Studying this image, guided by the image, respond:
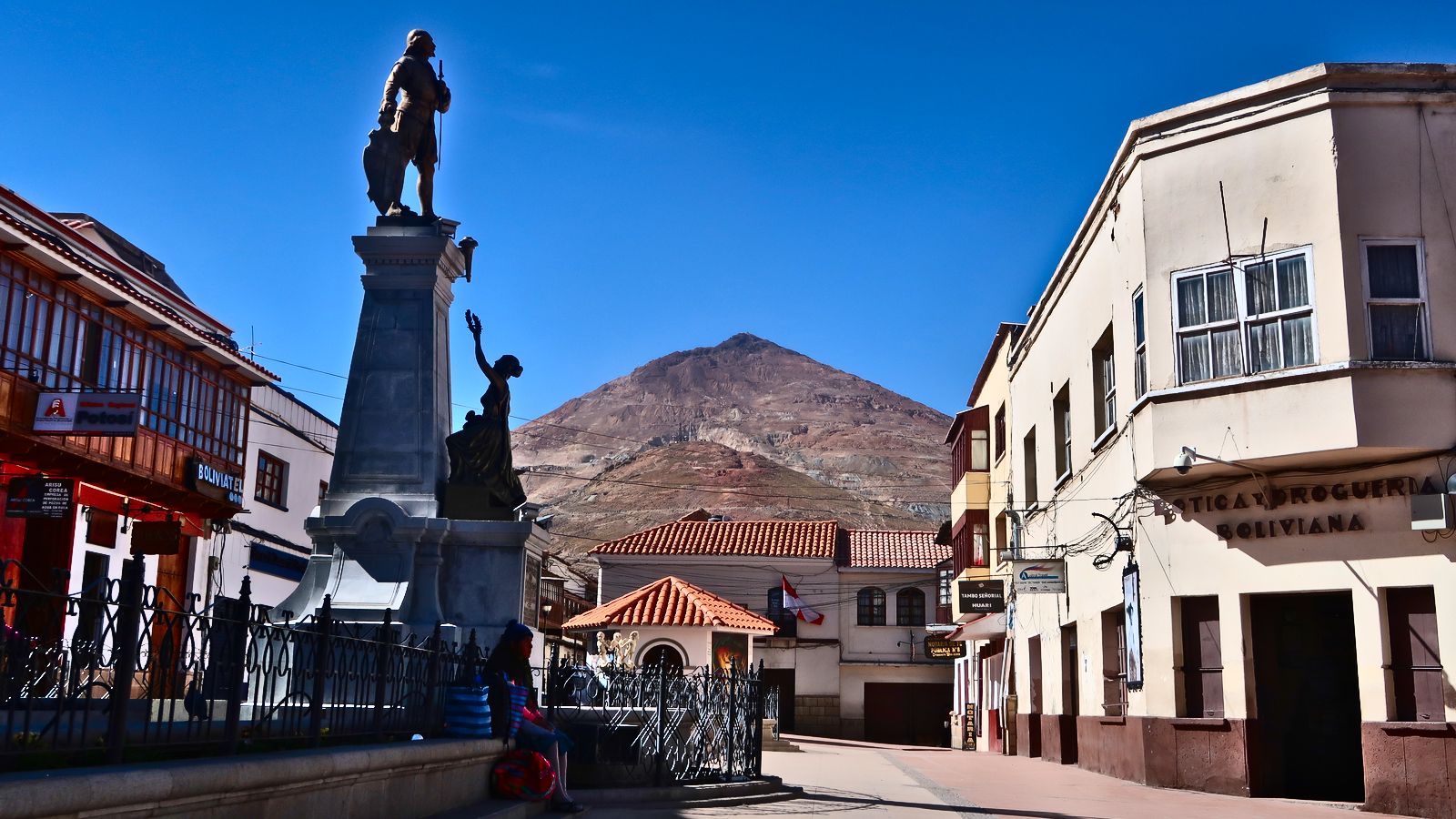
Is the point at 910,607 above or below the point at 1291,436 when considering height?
below

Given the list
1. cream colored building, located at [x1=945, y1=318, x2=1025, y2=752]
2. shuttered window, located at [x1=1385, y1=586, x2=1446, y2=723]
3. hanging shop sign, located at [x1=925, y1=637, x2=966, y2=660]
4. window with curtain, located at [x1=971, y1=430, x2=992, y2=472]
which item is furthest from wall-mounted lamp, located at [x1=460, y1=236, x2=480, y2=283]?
hanging shop sign, located at [x1=925, y1=637, x2=966, y2=660]

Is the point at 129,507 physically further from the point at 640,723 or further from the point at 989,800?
the point at 989,800

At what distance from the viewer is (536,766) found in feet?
36.1

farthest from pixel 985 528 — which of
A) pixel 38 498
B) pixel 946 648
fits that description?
pixel 38 498

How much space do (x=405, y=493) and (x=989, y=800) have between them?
7670 mm

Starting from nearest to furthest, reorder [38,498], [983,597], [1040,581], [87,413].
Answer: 1. [87,413]
2. [38,498]
3. [1040,581]
4. [983,597]

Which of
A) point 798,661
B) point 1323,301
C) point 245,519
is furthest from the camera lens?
point 798,661

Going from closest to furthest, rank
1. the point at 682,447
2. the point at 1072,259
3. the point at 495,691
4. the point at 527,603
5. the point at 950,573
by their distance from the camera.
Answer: the point at 495,691
the point at 527,603
the point at 1072,259
the point at 950,573
the point at 682,447

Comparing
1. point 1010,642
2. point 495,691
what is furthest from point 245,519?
point 495,691

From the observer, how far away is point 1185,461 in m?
15.8

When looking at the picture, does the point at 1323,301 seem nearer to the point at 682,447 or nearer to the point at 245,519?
the point at 245,519

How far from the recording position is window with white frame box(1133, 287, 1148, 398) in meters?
17.2

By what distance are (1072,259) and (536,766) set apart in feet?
48.3

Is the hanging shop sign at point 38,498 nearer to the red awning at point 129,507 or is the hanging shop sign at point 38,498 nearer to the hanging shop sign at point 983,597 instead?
the red awning at point 129,507
